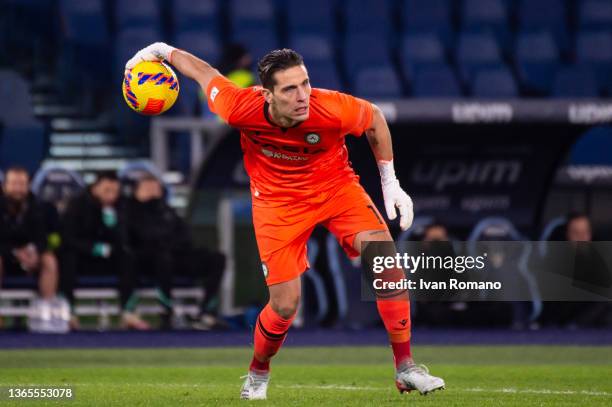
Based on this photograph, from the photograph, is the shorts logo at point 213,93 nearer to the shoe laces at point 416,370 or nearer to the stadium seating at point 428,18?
the shoe laces at point 416,370

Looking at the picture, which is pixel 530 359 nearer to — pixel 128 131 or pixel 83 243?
pixel 83 243

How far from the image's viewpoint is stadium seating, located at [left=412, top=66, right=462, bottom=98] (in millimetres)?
17547

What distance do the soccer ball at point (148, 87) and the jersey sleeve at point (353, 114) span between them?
4.14ft

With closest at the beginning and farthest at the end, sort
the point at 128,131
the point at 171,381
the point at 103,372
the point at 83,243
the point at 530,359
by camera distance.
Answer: the point at 171,381 < the point at 103,372 < the point at 530,359 < the point at 83,243 < the point at 128,131

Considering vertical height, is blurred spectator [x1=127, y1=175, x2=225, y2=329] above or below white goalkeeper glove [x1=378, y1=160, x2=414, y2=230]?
below

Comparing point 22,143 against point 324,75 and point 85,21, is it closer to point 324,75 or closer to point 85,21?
point 85,21

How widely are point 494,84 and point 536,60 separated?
3.82ft

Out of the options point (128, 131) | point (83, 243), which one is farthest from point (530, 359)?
point (128, 131)

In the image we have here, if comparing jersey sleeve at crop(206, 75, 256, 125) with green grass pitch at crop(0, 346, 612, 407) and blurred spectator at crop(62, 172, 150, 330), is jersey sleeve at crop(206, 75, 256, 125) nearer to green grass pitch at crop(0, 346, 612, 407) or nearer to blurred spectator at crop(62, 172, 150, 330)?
green grass pitch at crop(0, 346, 612, 407)

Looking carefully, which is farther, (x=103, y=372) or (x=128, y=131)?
(x=128, y=131)

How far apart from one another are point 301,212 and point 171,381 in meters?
2.14

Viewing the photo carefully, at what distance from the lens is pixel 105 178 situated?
44.9 feet

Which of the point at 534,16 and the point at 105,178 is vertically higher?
the point at 534,16

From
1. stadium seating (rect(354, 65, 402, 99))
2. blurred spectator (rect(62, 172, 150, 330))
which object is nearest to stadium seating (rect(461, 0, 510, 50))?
stadium seating (rect(354, 65, 402, 99))
